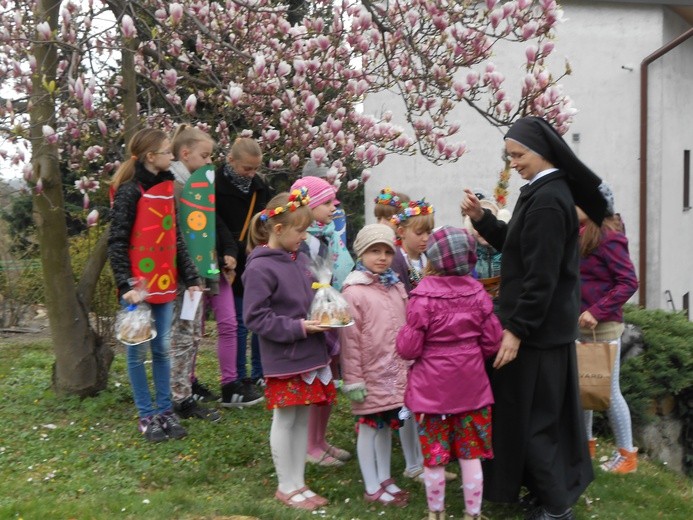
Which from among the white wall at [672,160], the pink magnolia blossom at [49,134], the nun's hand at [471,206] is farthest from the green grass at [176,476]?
the white wall at [672,160]

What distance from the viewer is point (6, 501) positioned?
4.47 meters

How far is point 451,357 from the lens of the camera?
13.5 feet

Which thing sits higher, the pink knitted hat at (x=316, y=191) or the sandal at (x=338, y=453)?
the pink knitted hat at (x=316, y=191)

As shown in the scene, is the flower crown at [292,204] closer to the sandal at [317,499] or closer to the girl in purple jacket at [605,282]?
the sandal at [317,499]

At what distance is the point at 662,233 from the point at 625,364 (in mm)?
8538

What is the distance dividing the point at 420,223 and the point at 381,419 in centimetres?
132

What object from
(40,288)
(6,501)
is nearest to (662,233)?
(40,288)

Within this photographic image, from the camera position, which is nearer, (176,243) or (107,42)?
(176,243)

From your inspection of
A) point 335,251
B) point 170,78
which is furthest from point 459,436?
point 170,78

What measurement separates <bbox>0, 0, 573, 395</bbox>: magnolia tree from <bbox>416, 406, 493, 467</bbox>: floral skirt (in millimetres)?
2528

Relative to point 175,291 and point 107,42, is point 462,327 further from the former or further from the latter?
point 107,42

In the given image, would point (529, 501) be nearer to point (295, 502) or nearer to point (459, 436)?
point (459, 436)

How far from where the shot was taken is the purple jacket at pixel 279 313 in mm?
4367

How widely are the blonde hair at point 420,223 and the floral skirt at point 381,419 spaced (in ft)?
4.06
